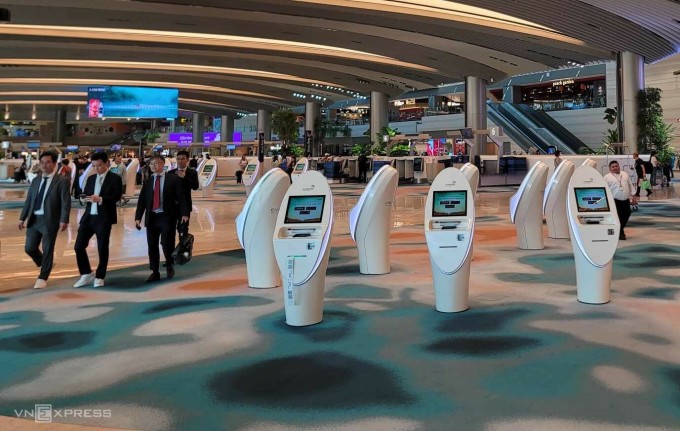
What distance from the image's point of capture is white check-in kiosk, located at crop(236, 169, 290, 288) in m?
5.45

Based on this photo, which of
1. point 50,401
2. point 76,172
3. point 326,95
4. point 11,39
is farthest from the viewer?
point 326,95

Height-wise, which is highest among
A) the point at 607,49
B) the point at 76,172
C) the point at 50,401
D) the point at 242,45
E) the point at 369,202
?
the point at 242,45

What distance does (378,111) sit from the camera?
36.9m

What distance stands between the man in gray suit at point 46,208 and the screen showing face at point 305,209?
Result: 253cm

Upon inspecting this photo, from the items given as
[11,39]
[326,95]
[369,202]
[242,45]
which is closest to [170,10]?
[242,45]

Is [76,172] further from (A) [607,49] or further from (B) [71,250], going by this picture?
(A) [607,49]

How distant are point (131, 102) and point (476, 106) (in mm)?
21339

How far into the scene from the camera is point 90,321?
4.41 m

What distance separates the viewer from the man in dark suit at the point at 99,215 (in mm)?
5527

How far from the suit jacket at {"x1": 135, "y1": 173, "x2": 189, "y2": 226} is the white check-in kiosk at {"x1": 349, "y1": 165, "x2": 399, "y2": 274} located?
1968mm

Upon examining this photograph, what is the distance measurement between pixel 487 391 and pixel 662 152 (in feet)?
74.7

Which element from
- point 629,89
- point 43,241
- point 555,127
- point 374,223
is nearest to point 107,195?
point 43,241

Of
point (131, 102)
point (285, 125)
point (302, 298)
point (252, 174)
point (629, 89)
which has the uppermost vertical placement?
point (131, 102)

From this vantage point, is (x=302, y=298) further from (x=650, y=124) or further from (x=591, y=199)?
A: (x=650, y=124)
